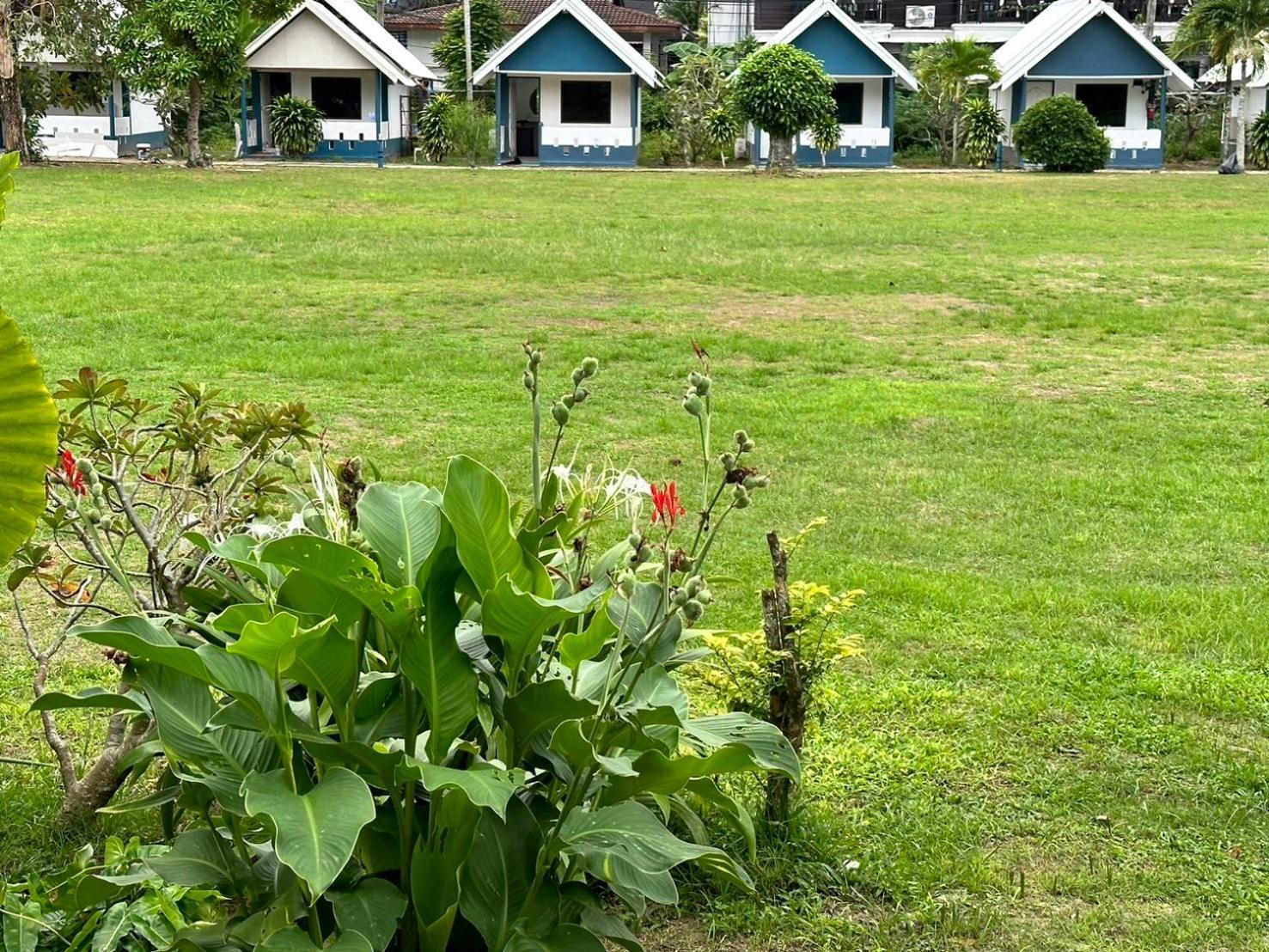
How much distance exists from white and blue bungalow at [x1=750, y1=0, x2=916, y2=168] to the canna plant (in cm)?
3265

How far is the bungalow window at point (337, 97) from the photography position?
3619 cm

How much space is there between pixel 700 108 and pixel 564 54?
3395 mm

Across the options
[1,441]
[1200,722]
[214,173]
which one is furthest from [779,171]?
[1,441]

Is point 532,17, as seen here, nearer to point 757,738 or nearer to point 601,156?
point 601,156

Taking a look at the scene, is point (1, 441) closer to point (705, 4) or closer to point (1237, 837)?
point (1237, 837)

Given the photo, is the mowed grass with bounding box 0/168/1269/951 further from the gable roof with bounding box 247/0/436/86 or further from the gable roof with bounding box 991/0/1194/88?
the gable roof with bounding box 991/0/1194/88

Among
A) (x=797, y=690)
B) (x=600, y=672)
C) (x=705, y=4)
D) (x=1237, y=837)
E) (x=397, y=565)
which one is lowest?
(x=1237, y=837)

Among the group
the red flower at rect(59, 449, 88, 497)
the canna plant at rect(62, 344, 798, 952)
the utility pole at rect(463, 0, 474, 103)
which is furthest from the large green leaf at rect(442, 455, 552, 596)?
the utility pole at rect(463, 0, 474, 103)

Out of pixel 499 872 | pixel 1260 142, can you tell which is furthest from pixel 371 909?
pixel 1260 142

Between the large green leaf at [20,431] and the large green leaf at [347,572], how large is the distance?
0.38 m

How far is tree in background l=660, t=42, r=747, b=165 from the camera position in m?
33.4

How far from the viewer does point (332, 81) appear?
119 ft

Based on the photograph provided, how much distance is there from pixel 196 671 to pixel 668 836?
0.80 metres

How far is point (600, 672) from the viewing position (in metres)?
2.66
